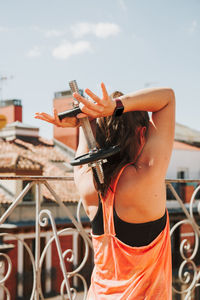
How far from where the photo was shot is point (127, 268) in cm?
141

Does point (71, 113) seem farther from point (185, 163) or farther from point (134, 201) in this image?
point (185, 163)

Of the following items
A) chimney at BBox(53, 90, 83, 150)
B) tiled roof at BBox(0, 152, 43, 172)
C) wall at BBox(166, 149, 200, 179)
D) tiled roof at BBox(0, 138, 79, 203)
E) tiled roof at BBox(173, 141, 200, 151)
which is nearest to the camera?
tiled roof at BBox(0, 152, 43, 172)

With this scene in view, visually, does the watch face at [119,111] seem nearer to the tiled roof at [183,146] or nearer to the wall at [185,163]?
the wall at [185,163]

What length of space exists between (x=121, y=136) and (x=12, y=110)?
2419cm

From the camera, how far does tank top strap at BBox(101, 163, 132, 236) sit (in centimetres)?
139

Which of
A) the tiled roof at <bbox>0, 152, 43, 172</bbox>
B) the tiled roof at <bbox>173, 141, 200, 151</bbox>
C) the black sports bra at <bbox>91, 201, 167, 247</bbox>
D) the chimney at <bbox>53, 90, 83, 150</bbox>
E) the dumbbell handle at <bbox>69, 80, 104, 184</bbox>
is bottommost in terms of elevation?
the black sports bra at <bbox>91, 201, 167, 247</bbox>

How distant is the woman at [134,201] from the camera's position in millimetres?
1369

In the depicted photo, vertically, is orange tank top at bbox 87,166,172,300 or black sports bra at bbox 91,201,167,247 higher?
black sports bra at bbox 91,201,167,247

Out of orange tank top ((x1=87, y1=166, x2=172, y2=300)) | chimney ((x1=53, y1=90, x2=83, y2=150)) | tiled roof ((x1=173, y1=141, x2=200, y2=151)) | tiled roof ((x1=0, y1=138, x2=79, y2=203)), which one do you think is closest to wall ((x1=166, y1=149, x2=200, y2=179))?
tiled roof ((x1=173, y1=141, x2=200, y2=151))

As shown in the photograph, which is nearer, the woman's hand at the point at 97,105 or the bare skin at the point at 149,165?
the woman's hand at the point at 97,105

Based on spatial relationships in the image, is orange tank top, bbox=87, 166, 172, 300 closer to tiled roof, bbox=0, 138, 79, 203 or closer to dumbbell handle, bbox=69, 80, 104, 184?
dumbbell handle, bbox=69, 80, 104, 184

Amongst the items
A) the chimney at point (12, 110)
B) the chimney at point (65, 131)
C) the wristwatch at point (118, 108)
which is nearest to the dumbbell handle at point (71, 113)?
the wristwatch at point (118, 108)

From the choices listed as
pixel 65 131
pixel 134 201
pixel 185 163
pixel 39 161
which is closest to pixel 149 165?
pixel 134 201

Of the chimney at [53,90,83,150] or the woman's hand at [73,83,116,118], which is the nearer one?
the woman's hand at [73,83,116,118]
